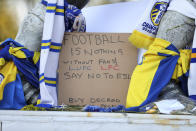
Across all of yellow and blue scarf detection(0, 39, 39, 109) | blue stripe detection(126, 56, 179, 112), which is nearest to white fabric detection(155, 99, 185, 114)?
blue stripe detection(126, 56, 179, 112)

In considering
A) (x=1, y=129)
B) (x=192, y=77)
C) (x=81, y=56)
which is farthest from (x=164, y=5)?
(x=1, y=129)

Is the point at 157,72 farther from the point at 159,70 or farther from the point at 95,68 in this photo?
the point at 95,68

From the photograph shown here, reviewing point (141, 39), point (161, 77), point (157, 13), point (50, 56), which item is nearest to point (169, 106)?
point (161, 77)

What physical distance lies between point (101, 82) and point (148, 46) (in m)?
0.40

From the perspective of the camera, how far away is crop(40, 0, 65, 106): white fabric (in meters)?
1.94

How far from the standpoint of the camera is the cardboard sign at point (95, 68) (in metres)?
2.01

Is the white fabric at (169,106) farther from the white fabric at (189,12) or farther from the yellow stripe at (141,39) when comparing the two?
the yellow stripe at (141,39)

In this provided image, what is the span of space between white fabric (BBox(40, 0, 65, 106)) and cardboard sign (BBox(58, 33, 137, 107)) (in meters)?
0.06

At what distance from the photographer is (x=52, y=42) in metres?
2.04

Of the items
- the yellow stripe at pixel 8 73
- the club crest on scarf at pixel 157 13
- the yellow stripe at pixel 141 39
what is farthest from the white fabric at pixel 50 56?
the club crest on scarf at pixel 157 13

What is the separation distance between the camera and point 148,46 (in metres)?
1.96

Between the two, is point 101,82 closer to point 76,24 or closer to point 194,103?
point 76,24

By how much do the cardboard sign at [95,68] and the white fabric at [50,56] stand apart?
57mm

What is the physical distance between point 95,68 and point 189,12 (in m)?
0.72
